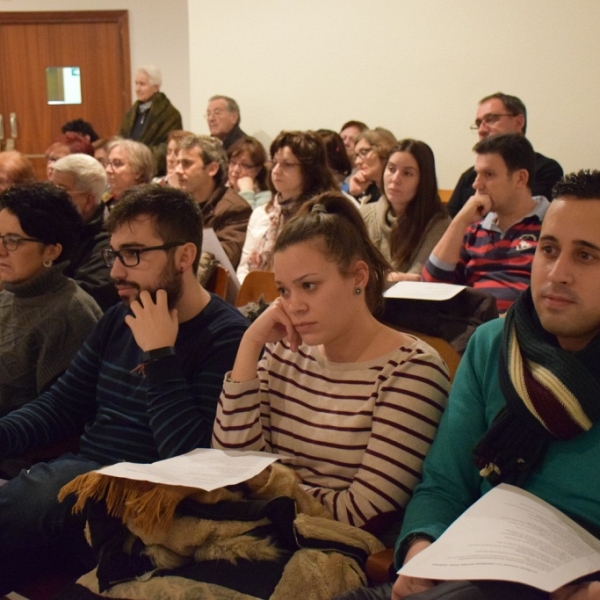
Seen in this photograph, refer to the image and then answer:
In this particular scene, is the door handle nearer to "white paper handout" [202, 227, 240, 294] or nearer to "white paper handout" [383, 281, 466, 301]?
"white paper handout" [202, 227, 240, 294]

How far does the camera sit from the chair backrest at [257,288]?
2.66 metres

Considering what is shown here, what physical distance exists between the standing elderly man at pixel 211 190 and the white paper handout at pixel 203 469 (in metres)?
2.45

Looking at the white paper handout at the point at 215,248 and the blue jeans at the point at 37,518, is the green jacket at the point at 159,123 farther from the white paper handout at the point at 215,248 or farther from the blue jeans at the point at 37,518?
the blue jeans at the point at 37,518

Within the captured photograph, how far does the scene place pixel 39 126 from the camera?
26.6ft

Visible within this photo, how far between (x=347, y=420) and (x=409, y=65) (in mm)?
4145

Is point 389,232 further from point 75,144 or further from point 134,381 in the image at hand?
point 75,144

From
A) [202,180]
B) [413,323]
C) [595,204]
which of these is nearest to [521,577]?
[595,204]

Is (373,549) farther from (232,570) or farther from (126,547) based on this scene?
(126,547)

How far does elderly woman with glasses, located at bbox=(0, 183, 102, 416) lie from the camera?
222 centimetres

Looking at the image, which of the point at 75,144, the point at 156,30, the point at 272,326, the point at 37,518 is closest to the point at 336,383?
the point at 272,326

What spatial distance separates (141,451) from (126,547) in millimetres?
402

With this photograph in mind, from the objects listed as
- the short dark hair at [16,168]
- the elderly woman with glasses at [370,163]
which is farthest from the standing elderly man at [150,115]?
the short dark hair at [16,168]

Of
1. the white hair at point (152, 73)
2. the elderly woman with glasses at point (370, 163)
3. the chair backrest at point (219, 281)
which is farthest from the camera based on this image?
the white hair at point (152, 73)

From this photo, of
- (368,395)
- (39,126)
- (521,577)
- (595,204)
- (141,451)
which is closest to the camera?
(521,577)
